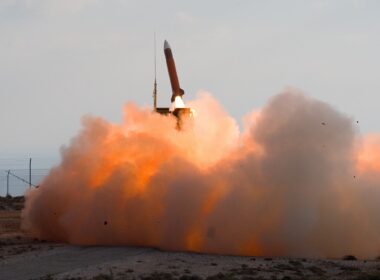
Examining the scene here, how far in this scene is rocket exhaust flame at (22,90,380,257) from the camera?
2053 centimetres

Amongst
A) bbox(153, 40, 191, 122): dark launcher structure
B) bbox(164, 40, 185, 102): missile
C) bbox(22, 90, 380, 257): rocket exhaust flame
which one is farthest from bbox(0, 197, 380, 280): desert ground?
bbox(164, 40, 185, 102): missile

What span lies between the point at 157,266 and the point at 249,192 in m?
4.66

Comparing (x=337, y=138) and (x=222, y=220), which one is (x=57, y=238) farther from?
(x=337, y=138)

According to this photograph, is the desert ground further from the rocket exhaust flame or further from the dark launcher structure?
the dark launcher structure

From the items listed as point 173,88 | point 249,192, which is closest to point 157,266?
point 249,192

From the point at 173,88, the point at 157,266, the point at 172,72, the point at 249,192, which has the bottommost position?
the point at 157,266

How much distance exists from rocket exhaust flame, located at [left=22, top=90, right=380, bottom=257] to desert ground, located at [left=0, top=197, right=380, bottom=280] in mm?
984

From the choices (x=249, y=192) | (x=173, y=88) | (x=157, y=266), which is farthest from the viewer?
(x=173, y=88)

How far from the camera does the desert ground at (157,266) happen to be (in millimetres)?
16312

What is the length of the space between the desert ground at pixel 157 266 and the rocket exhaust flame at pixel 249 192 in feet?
3.23

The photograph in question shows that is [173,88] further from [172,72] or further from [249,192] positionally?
[249,192]

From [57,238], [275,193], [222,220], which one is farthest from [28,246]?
[275,193]

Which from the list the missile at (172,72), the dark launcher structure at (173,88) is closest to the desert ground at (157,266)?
the dark launcher structure at (173,88)

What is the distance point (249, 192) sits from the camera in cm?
2081
